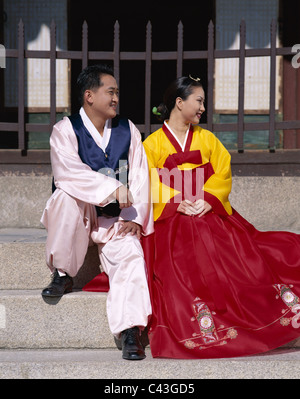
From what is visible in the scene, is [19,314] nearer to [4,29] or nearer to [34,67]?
[34,67]

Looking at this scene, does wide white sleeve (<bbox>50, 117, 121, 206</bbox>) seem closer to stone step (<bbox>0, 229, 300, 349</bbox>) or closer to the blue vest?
the blue vest

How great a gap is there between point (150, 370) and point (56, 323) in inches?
27.1

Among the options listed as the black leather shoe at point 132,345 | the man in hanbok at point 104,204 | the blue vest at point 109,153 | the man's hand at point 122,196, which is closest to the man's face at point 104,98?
the man in hanbok at point 104,204

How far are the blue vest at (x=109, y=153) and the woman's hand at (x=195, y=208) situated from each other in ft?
1.24

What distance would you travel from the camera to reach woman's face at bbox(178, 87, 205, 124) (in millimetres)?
3930

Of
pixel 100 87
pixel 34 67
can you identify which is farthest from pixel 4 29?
pixel 100 87

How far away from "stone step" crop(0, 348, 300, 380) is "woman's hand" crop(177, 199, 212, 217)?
3.07ft

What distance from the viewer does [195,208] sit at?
12.3 ft

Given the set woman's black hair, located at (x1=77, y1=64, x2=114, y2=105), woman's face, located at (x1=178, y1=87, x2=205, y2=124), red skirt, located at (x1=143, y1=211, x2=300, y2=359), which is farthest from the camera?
woman's face, located at (x1=178, y1=87, x2=205, y2=124)

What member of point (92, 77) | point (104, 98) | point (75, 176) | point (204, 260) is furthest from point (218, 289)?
point (92, 77)

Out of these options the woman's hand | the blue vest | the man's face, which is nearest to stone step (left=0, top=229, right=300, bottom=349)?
the blue vest

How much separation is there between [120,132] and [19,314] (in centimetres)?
123

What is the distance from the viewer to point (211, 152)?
13.1 ft
